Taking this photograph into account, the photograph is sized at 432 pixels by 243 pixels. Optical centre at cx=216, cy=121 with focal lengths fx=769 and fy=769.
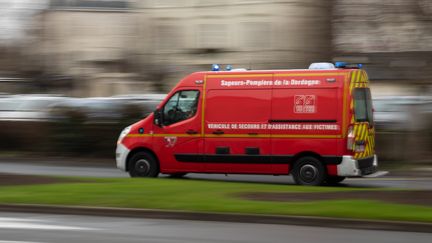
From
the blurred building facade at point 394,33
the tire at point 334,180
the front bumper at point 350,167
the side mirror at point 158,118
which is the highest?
the blurred building facade at point 394,33

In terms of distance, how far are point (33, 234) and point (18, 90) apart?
124 feet

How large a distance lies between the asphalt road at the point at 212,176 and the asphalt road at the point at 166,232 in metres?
6.65

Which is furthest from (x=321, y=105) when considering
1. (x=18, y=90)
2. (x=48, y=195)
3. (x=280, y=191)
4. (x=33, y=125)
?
(x=18, y=90)

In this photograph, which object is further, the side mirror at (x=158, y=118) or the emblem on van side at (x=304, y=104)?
the side mirror at (x=158, y=118)

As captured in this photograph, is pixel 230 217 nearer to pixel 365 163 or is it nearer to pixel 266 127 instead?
pixel 266 127

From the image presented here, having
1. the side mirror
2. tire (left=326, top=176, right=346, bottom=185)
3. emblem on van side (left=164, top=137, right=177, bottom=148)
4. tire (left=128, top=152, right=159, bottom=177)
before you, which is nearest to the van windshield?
tire (left=326, top=176, right=346, bottom=185)

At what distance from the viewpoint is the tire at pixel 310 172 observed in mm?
15016

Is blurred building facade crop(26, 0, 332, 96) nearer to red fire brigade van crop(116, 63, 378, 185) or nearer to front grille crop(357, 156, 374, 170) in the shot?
red fire brigade van crop(116, 63, 378, 185)

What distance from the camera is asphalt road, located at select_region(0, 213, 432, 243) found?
29.2 ft

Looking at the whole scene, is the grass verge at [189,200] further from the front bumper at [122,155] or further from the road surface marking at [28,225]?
the front bumper at [122,155]

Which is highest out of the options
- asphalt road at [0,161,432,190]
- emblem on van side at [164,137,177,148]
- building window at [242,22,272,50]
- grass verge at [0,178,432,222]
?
building window at [242,22,272,50]

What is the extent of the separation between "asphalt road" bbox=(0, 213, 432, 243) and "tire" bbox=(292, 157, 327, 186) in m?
5.34

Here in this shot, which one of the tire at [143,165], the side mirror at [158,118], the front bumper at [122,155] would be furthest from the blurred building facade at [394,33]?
the front bumper at [122,155]

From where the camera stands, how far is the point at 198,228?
970 centimetres
